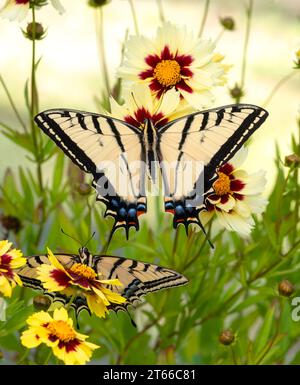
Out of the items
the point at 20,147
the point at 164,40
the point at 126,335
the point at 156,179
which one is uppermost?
the point at 164,40

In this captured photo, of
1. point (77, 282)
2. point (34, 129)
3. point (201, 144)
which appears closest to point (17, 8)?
point (34, 129)

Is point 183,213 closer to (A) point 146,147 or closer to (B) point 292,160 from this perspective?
(A) point 146,147

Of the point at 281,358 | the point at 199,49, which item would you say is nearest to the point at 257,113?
the point at 199,49

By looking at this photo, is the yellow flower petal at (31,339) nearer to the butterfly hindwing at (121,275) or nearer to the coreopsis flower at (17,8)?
the butterfly hindwing at (121,275)

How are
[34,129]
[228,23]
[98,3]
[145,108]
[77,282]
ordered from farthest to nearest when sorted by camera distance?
[228,23] < [98,3] < [34,129] < [145,108] < [77,282]

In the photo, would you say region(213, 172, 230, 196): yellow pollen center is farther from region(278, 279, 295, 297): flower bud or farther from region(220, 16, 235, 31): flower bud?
region(220, 16, 235, 31): flower bud
